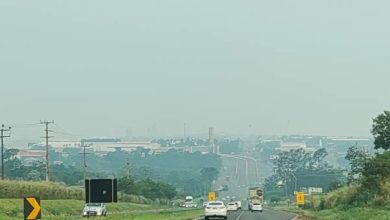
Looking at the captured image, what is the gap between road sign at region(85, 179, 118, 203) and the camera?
3450 centimetres

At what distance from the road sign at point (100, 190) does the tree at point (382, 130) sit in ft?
162

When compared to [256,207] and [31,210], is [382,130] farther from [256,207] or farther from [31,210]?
[31,210]

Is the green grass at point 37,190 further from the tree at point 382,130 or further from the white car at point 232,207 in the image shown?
the tree at point 382,130

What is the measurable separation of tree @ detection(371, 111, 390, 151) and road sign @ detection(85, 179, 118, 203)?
49.5m

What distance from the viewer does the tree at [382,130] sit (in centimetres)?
7946

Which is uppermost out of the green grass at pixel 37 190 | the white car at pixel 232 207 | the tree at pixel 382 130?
the tree at pixel 382 130

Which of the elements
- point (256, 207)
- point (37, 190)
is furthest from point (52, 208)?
point (256, 207)

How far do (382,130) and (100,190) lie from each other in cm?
5080

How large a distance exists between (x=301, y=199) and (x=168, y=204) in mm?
43469

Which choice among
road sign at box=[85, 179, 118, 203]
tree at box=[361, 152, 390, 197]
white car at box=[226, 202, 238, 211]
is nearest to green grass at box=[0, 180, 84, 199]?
white car at box=[226, 202, 238, 211]

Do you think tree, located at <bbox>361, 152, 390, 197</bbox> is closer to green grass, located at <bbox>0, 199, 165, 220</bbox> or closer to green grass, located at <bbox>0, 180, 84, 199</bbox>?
green grass, located at <bbox>0, 199, 165, 220</bbox>

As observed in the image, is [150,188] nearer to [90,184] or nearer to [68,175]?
[68,175]

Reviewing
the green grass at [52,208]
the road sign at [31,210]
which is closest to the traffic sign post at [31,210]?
the road sign at [31,210]

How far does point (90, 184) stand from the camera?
1363 inches
